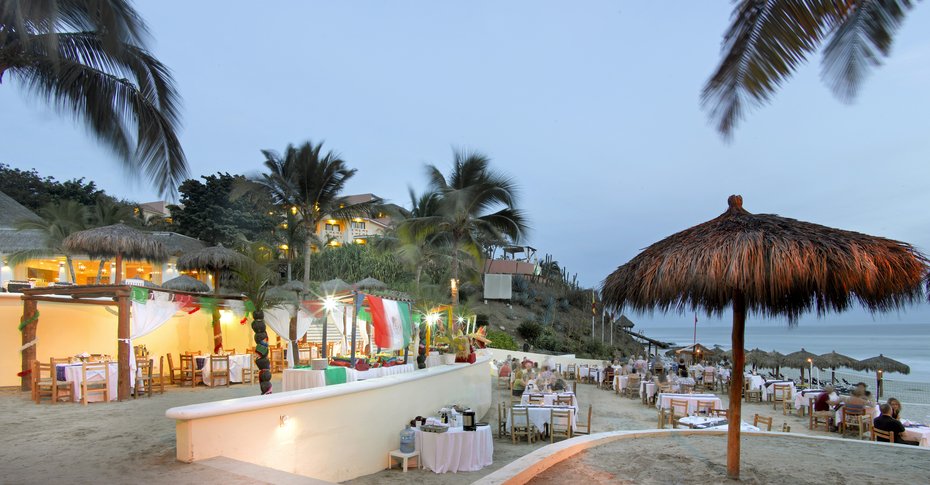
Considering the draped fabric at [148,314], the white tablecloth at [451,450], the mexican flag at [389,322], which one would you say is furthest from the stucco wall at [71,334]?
the white tablecloth at [451,450]

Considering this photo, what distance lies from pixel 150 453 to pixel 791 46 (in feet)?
23.9

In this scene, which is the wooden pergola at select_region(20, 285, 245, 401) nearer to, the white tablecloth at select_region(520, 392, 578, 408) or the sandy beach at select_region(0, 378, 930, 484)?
the sandy beach at select_region(0, 378, 930, 484)

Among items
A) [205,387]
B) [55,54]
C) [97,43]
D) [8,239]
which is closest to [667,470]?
[55,54]

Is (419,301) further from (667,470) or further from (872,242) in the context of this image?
(872,242)

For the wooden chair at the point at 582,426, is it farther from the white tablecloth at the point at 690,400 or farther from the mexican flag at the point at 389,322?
the mexican flag at the point at 389,322

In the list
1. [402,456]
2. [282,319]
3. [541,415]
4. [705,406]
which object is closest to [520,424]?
[541,415]

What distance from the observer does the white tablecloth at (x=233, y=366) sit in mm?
14891

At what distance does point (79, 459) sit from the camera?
19.3 feet

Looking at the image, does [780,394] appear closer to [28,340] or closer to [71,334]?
[28,340]

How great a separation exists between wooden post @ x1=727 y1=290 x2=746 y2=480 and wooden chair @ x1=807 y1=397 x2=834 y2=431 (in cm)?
813

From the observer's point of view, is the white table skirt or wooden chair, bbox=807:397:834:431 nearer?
the white table skirt

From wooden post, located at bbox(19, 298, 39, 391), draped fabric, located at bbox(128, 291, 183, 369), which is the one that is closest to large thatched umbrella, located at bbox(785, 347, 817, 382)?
draped fabric, located at bbox(128, 291, 183, 369)

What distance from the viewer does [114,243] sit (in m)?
15.5

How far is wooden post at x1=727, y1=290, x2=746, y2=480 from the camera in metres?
6.01
